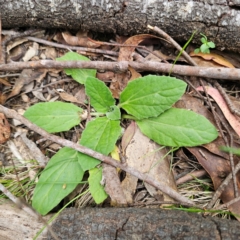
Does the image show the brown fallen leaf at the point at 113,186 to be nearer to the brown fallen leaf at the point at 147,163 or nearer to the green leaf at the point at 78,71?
the brown fallen leaf at the point at 147,163

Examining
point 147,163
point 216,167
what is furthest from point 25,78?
point 216,167

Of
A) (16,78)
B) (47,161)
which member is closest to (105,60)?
(16,78)

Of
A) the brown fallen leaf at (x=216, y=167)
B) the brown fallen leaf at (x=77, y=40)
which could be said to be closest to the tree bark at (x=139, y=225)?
the brown fallen leaf at (x=216, y=167)

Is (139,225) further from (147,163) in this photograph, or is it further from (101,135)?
(101,135)

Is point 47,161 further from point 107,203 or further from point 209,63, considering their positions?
point 209,63

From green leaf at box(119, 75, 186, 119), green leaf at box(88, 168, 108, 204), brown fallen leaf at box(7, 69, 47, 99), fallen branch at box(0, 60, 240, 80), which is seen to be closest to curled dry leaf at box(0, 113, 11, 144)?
brown fallen leaf at box(7, 69, 47, 99)
